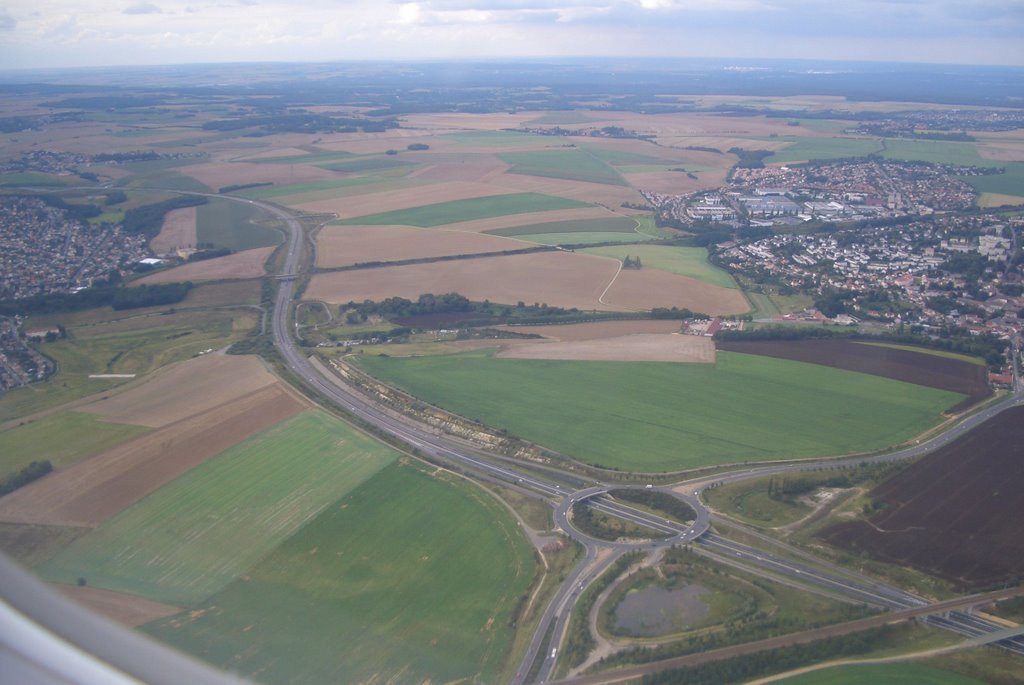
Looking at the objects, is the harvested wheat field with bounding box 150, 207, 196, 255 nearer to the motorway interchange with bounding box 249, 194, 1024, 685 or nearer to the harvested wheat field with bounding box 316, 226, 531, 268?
the harvested wheat field with bounding box 316, 226, 531, 268

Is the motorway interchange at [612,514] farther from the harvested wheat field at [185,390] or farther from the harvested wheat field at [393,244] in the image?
the harvested wheat field at [393,244]

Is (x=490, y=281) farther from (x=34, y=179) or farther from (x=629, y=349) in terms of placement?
(x=34, y=179)

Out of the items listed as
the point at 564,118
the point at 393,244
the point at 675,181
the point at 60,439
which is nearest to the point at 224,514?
the point at 60,439

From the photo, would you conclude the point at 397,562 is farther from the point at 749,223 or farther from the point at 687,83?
the point at 687,83

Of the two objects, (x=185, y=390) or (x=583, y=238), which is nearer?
(x=185, y=390)

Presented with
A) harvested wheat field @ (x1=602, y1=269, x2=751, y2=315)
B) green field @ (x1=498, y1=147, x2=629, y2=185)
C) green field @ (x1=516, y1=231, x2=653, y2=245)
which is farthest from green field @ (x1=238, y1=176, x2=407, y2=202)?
harvested wheat field @ (x1=602, y1=269, x2=751, y2=315)

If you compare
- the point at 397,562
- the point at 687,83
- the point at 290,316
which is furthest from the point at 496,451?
the point at 687,83
